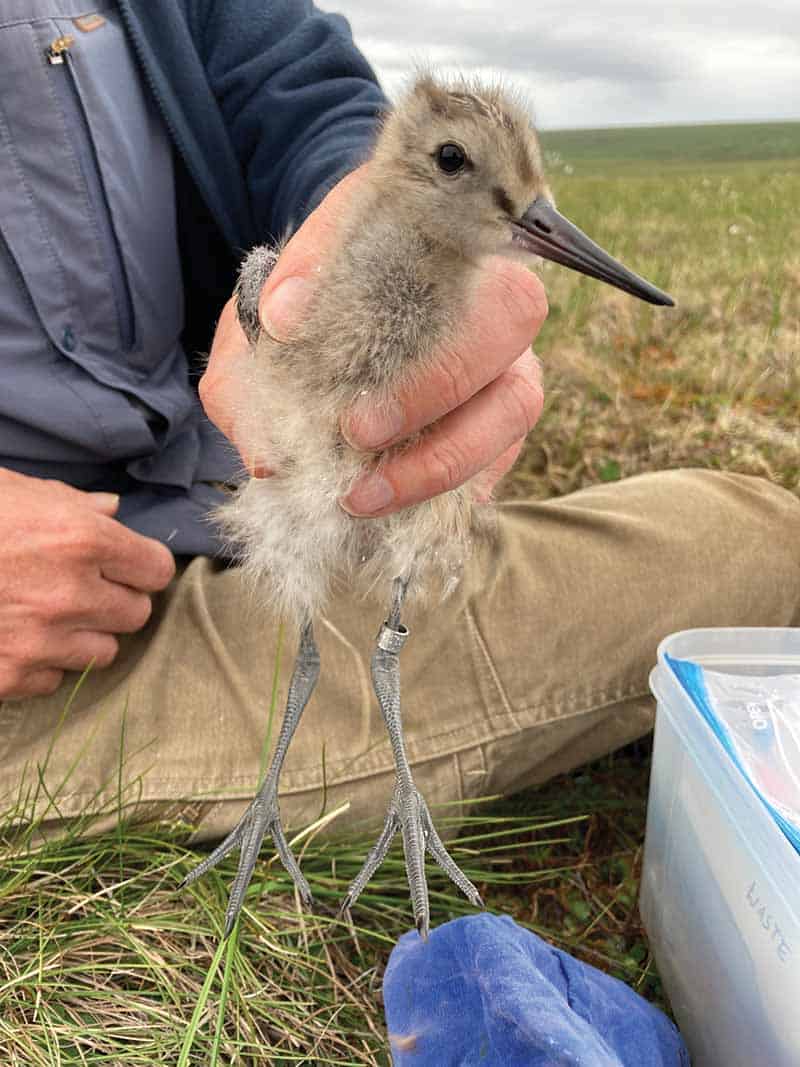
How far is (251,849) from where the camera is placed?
1.27 meters

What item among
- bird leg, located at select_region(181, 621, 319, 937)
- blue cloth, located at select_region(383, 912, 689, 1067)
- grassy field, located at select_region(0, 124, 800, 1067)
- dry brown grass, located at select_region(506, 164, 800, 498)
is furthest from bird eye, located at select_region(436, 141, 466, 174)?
dry brown grass, located at select_region(506, 164, 800, 498)

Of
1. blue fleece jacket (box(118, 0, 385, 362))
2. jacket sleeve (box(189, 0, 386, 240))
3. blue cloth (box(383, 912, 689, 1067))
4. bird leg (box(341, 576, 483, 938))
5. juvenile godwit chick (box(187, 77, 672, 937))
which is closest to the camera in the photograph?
blue cloth (box(383, 912, 689, 1067))

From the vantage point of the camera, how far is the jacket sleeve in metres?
1.88

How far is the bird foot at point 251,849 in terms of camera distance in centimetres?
124

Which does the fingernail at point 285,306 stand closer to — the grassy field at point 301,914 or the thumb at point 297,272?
the thumb at point 297,272

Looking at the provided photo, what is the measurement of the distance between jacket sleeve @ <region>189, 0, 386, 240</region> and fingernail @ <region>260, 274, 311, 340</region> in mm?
794

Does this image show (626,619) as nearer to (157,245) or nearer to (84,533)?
(84,533)

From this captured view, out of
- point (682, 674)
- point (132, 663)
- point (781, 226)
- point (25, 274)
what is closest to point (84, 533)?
point (132, 663)

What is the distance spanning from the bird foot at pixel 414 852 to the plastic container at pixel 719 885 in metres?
0.30

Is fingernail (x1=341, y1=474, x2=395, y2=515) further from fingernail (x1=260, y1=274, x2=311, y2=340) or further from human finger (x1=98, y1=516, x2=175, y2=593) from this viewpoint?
human finger (x1=98, y1=516, x2=175, y2=593)

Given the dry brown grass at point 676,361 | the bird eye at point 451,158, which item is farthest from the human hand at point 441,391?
the dry brown grass at point 676,361

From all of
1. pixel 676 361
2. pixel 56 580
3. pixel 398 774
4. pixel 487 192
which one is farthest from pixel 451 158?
pixel 676 361

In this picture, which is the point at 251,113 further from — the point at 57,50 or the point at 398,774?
the point at 398,774

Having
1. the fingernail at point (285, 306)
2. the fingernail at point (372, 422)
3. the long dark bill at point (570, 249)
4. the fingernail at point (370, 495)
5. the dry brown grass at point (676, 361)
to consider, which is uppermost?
the long dark bill at point (570, 249)
